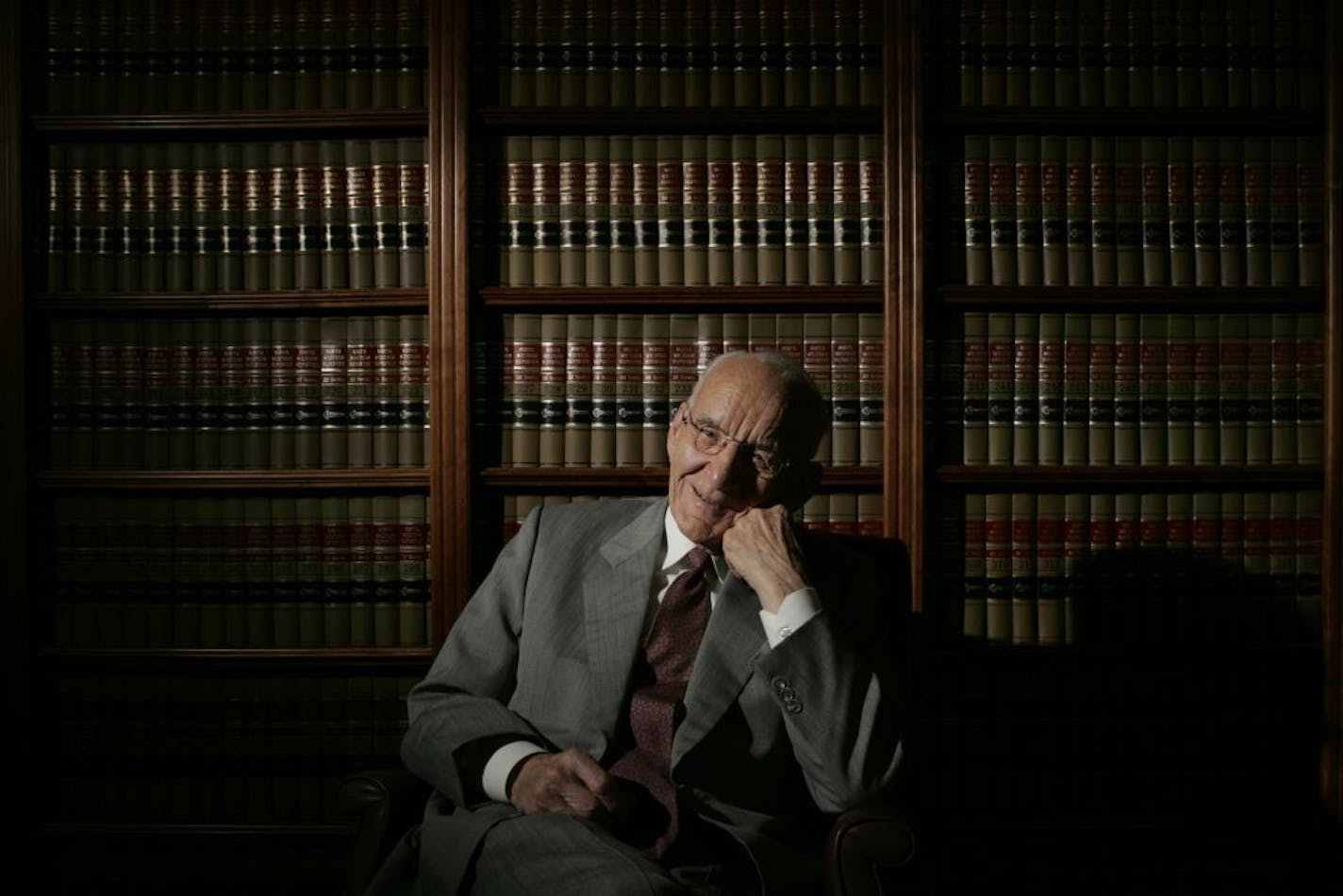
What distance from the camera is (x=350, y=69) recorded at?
2469mm

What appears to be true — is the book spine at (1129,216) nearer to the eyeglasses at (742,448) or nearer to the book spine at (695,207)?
the book spine at (695,207)

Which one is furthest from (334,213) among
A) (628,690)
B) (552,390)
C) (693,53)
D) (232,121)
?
(628,690)

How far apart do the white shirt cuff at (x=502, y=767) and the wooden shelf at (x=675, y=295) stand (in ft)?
3.53

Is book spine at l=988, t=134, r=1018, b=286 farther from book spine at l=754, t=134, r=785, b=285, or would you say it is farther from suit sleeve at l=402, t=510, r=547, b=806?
suit sleeve at l=402, t=510, r=547, b=806

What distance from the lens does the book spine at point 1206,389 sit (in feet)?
8.12

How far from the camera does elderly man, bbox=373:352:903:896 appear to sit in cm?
162

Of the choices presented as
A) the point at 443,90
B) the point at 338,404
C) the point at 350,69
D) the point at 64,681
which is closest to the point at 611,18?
the point at 443,90

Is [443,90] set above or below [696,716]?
above

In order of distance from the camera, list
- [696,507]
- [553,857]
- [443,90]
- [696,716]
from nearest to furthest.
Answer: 1. [553,857]
2. [696,716]
3. [696,507]
4. [443,90]

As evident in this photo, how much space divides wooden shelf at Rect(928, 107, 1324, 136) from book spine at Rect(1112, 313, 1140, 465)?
1.41 ft

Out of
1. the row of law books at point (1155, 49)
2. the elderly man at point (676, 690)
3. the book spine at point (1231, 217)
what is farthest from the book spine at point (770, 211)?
the book spine at point (1231, 217)

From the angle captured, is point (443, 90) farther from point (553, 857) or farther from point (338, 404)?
point (553, 857)

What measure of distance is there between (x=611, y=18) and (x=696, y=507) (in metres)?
1.24

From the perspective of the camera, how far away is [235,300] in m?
2.42
